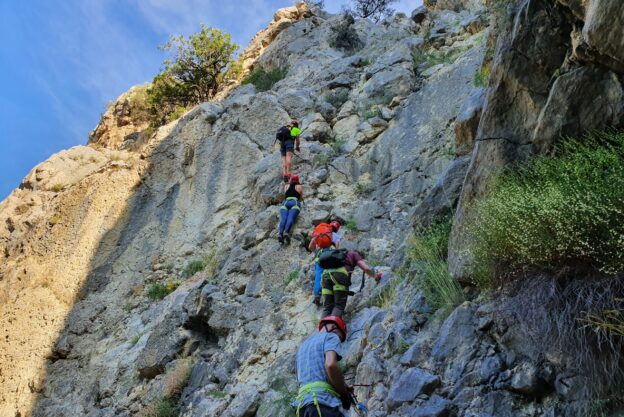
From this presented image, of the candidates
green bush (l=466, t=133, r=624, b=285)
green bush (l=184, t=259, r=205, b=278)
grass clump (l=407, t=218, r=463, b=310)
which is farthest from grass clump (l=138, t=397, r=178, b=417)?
green bush (l=466, t=133, r=624, b=285)

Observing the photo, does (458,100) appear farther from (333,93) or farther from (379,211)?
(333,93)

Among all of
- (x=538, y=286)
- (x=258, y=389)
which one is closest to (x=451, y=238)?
(x=538, y=286)

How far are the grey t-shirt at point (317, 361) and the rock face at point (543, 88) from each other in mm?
1563

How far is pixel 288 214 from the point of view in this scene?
11445mm

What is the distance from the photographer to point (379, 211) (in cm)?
1121

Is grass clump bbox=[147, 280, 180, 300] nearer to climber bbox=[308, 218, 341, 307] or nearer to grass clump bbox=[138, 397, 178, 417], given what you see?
grass clump bbox=[138, 397, 178, 417]

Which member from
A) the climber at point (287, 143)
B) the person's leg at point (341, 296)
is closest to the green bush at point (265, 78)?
the climber at point (287, 143)

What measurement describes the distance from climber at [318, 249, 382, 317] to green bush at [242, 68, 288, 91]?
A: 12.2m

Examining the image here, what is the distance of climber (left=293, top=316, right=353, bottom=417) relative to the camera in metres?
4.89

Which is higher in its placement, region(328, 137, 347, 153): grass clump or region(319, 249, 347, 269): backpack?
region(328, 137, 347, 153): grass clump

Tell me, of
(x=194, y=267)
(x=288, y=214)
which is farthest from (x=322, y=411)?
(x=194, y=267)

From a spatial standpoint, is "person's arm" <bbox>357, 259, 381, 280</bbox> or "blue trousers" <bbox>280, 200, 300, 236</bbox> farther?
"blue trousers" <bbox>280, 200, 300, 236</bbox>

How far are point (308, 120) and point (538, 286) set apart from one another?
1125 cm

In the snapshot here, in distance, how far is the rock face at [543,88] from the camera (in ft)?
16.9
